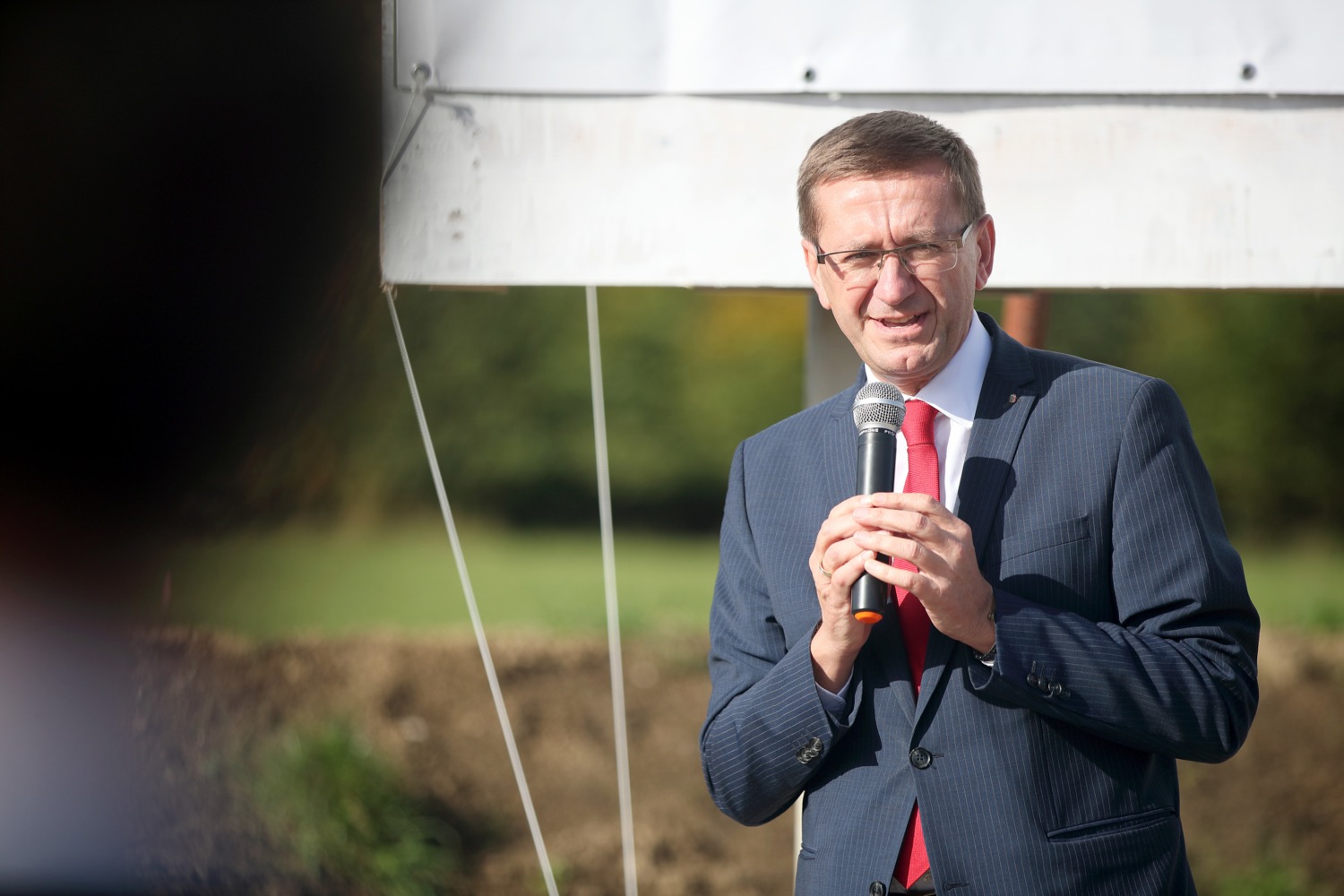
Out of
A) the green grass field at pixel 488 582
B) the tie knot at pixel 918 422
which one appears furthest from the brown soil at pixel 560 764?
the tie knot at pixel 918 422

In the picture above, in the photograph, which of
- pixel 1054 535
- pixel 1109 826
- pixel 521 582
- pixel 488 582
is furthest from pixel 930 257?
pixel 488 582

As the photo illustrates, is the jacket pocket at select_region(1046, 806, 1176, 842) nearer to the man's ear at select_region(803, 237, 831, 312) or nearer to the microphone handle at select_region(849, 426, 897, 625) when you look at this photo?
the microphone handle at select_region(849, 426, 897, 625)

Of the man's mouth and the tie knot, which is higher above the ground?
the man's mouth

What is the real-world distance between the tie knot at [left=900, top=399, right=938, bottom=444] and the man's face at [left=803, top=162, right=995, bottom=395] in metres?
0.04

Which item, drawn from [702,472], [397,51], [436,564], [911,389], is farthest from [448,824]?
[436,564]

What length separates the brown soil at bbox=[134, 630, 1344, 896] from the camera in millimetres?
5840

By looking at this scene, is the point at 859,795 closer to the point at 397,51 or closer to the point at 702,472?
the point at 397,51

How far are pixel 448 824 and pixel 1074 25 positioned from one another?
5340 millimetres

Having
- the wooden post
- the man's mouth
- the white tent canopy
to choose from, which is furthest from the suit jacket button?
the wooden post

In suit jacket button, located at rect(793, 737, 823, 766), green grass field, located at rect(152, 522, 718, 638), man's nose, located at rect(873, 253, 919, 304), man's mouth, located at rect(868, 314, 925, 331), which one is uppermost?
man's nose, located at rect(873, 253, 919, 304)

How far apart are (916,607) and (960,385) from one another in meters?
0.33

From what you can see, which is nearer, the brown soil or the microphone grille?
the microphone grille

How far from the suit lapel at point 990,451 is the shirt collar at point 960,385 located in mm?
19

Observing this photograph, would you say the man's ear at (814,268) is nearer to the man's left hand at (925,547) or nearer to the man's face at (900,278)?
Result: the man's face at (900,278)
